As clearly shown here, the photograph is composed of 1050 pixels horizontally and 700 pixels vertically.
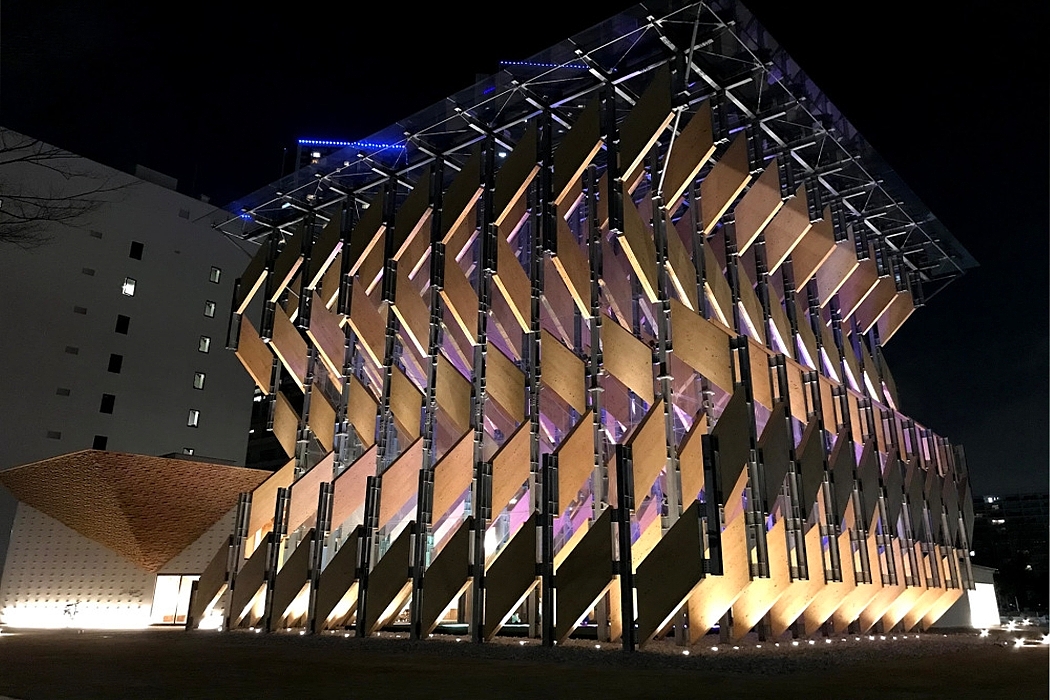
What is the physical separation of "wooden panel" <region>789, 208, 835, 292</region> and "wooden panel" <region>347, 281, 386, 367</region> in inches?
519

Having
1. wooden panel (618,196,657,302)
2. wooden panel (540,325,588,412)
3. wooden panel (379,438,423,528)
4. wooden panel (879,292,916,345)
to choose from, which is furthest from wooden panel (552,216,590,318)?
wooden panel (879,292,916,345)

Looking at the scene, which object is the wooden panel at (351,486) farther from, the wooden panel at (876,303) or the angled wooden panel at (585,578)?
the wooden panel at (876,303)

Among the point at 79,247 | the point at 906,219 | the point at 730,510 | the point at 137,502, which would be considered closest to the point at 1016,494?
the point at 906,219

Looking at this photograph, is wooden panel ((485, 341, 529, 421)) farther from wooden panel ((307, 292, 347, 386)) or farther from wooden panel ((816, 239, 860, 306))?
wooden panel ((816, 239, 860, 306))

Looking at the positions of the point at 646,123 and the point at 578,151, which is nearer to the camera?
the point at 646,123

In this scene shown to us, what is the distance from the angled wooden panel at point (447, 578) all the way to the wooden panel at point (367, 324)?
7.66 m

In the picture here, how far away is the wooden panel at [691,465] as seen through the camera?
17.5 m

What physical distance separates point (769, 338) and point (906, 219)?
1013 cm

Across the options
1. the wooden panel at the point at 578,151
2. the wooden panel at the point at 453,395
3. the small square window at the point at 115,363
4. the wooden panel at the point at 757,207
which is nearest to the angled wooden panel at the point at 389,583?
the wooden panel at the point at 453,395

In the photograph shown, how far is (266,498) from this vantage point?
25656mm

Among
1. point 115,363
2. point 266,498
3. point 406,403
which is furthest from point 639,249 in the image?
point 115,363

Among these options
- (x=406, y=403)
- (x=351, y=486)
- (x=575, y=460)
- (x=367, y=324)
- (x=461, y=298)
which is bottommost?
(x=575, y=460)

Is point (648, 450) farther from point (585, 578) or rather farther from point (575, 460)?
point (585, 578)

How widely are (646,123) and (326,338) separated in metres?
12.9
